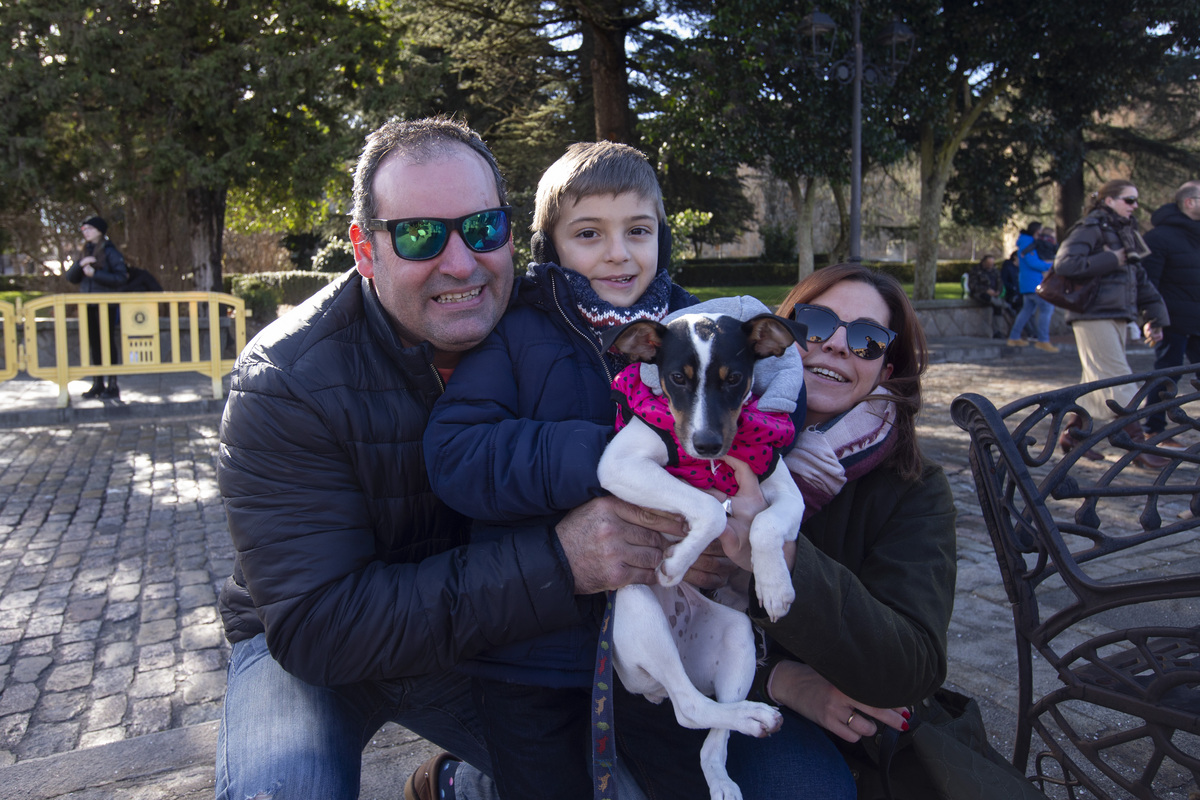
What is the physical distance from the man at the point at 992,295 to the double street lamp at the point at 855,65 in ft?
18.5

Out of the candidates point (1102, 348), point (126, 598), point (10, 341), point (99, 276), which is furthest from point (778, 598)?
point (99, 276)

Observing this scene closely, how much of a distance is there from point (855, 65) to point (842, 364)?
12914mm

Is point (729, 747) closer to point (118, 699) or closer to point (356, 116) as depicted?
point (118, 699)

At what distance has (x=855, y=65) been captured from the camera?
537 inches

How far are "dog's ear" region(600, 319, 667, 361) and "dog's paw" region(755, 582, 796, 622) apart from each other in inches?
27.2

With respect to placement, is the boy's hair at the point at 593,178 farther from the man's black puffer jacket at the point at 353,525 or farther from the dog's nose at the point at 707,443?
the dog's nose at the point at 707,443

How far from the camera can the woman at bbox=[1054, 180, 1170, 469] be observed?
798 cm

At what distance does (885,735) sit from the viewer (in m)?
2.17

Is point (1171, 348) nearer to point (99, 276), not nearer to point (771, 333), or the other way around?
point (771, 333)

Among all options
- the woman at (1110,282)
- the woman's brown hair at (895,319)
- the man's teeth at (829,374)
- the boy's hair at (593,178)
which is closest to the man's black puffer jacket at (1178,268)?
the woman at (1110,282)

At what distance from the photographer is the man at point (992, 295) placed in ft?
59.6

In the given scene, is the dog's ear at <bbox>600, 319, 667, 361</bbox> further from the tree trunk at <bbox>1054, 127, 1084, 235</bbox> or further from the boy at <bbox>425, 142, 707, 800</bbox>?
the tree trunk at <bbox>1054, 127, 1084, 235</bbox>

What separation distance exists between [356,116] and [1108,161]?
23.8 meters

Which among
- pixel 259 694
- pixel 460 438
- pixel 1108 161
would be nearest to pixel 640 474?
pixel 460 438
